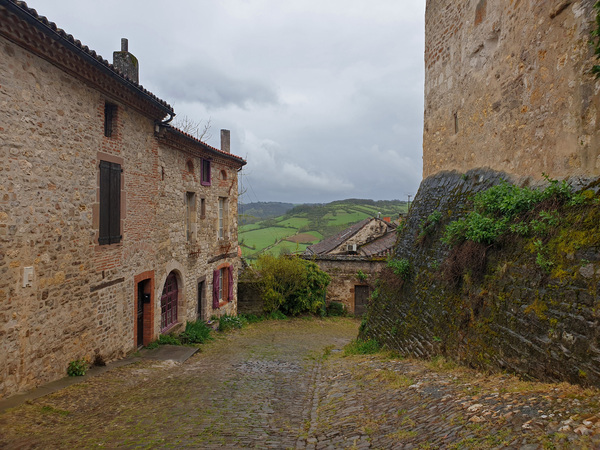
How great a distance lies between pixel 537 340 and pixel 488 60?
195 inches

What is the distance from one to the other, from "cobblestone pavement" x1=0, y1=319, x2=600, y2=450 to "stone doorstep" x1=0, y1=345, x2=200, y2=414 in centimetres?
18

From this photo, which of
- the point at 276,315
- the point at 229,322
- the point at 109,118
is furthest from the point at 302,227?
the point at 109,118

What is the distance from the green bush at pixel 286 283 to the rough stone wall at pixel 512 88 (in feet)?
36.7

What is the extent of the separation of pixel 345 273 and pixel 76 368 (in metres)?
16.2

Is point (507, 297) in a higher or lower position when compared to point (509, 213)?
lower

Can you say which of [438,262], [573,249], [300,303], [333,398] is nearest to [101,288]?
[333,398]

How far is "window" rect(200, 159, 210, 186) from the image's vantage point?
551 inches

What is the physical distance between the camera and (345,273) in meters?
22.2

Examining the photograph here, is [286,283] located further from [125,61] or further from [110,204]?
[125,61]

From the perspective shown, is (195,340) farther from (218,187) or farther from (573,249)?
(573,249)

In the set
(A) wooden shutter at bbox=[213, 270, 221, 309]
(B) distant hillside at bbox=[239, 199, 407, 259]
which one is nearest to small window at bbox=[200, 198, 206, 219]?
(A) wooden shutter at bbox=[213, 270, 221, 309]

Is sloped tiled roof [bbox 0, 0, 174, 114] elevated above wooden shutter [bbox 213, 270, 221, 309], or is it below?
above

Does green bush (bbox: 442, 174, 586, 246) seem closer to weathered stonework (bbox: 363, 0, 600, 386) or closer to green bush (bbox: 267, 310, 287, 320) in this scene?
weathered stonework (bbox: 363, 0, 600, 386)

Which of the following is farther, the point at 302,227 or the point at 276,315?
the point at 302,227
